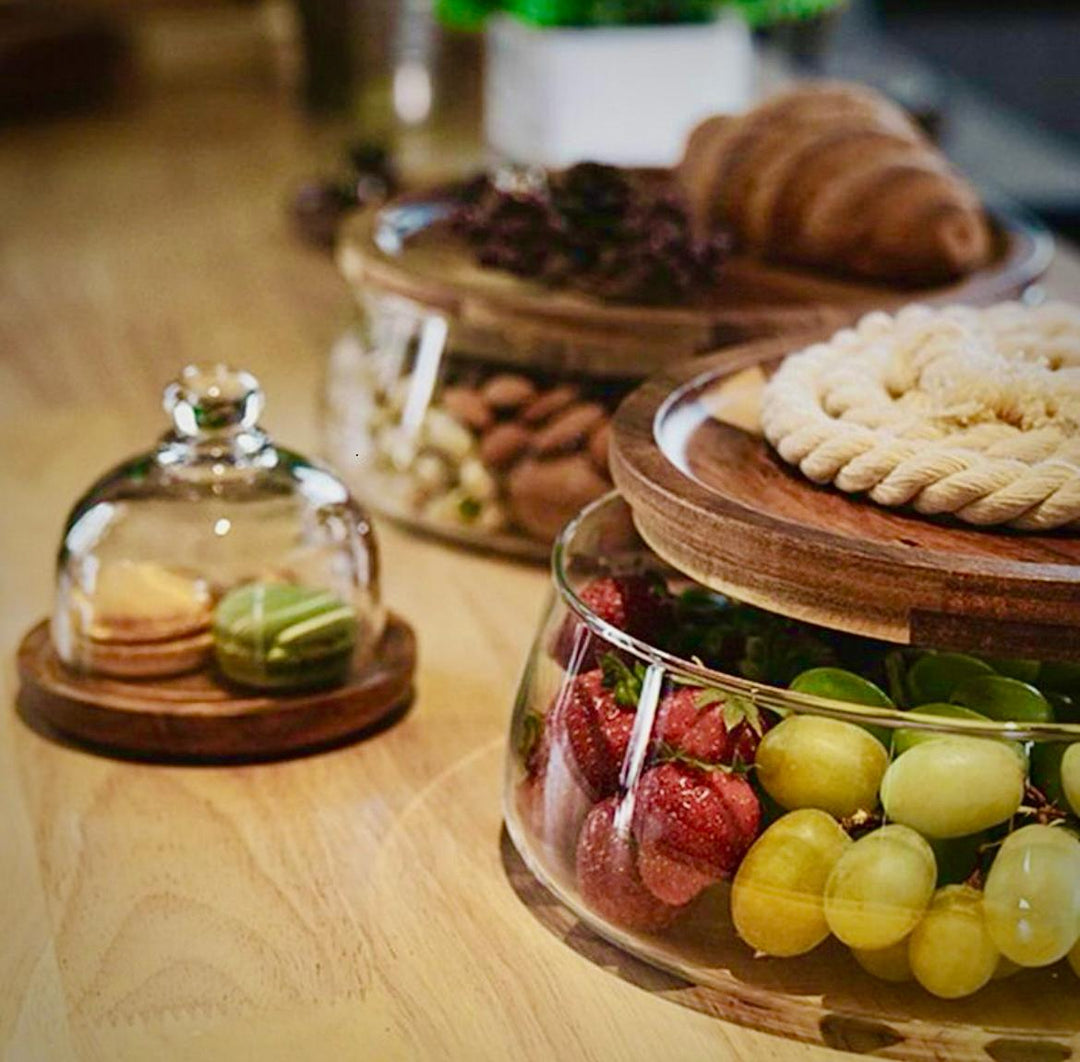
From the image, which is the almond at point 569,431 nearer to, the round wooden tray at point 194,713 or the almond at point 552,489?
the almond at point 552,489

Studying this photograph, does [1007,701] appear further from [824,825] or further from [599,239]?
[599,239]

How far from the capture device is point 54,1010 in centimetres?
81

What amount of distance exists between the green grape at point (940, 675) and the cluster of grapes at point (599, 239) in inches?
20.1

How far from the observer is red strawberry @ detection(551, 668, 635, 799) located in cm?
82

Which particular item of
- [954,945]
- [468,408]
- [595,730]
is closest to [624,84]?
[468,408]

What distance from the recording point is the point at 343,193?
215 centimetres

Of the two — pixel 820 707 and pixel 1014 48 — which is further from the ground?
pixel 820 707

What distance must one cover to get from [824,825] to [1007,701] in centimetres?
11

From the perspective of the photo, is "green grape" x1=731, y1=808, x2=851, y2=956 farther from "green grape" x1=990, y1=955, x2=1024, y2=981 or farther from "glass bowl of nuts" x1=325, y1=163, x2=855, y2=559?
"glass bowl of nuts" x1=325, y1=163, x2=855, y2=559

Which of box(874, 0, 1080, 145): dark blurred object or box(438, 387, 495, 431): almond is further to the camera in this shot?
box(874, 0, 1080, 145): dark blurred object

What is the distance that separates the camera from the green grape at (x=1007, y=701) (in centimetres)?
81

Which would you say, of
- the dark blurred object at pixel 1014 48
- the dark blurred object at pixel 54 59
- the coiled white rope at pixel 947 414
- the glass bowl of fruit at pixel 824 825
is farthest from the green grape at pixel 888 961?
the dark blurred object at pixel 1014 48

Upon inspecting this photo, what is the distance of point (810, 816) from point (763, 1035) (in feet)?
0.33

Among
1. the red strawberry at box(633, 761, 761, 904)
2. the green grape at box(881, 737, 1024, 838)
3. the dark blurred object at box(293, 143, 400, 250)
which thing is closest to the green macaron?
the red strawberry at box(633, 761, 761, 904)
